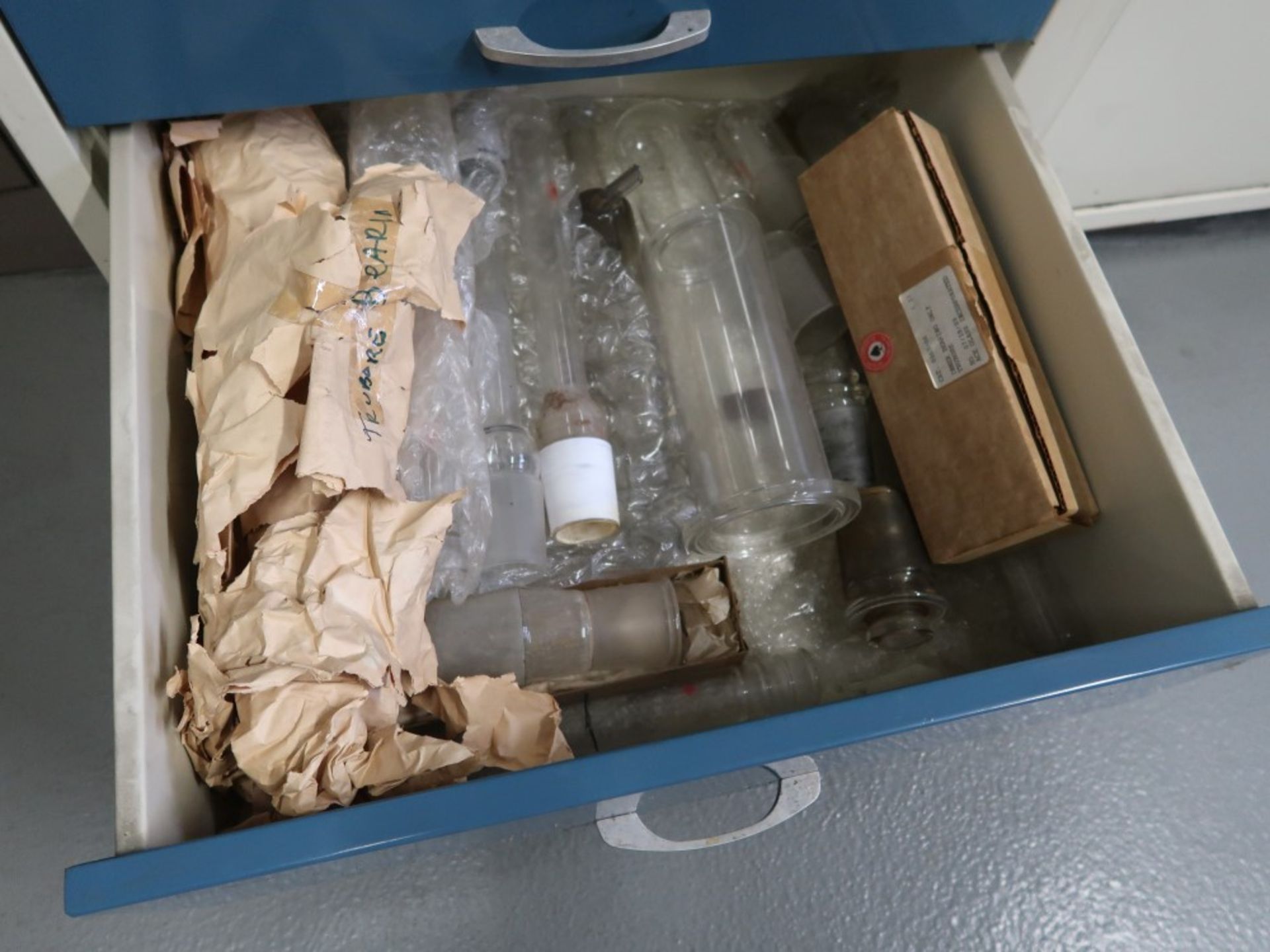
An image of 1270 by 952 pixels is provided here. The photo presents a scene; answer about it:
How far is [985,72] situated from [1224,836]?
794 mm

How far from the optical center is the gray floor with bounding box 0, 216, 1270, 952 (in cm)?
85

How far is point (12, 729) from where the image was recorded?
2.95 feet

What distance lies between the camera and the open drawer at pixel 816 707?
49 centimetres

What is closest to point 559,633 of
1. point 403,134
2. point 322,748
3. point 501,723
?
point 501,723

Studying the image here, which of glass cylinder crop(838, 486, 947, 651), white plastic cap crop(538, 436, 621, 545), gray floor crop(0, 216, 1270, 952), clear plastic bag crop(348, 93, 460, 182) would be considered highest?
clear plastic bag crop(348, 93, 460, 182)

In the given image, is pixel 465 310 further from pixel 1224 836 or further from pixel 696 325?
pixel 1224 836

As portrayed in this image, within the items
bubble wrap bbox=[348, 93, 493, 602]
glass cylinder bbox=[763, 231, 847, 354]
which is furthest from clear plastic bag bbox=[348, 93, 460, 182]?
glass cylinder bbox=[763, 231, 847, 354]

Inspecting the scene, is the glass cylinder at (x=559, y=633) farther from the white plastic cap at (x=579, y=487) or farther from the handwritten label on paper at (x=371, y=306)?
the handwritten label on paper at (x=371, y=306)

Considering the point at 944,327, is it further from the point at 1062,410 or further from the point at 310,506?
the point at 310,506

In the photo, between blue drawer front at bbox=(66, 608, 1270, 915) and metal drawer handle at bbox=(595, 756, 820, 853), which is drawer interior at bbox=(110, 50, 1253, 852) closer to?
blue drawer front at bbox=(66, 608, 1270, 915)

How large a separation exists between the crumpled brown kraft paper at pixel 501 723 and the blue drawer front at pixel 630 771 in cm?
12

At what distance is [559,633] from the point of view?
712 millimetres

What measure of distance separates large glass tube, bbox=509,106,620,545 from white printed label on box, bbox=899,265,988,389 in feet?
0.92

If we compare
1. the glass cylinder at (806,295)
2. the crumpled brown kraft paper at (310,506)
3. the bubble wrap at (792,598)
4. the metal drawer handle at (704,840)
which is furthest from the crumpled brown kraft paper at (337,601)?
the glass cylinder at (806,295)
